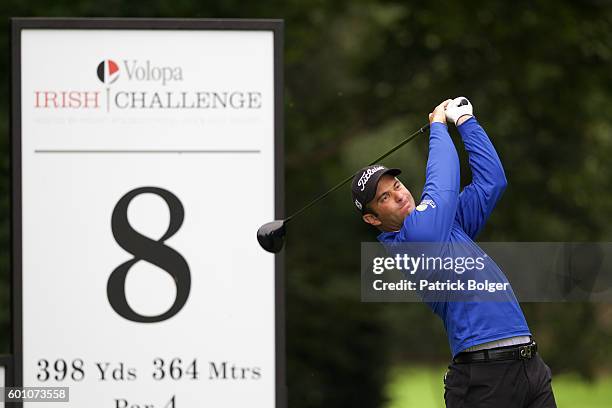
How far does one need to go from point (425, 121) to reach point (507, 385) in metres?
9.39

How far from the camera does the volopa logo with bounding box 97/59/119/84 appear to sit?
234 inches

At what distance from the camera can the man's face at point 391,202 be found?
483 cm

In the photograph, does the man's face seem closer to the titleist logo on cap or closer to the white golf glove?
the titleist logo on cap

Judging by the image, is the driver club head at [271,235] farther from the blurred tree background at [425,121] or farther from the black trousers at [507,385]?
the blurred tree background at [425,121]

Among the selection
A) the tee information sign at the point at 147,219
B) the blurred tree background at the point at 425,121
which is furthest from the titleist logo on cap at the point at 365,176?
the blurred tree background at the point at 425,121

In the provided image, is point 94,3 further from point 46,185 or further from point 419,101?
point 46,185

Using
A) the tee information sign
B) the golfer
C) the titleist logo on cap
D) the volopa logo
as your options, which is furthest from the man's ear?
the volopa logo

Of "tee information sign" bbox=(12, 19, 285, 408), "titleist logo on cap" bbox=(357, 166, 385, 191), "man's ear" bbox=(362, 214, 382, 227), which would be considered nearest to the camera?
"titleist logo on cap" bbox=(357, 166, 385, 191)

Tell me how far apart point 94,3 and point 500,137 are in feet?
15.9

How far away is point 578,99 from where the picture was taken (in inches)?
566

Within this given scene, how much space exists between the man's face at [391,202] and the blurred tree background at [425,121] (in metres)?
8.05

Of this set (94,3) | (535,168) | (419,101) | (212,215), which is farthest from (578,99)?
(212,215)

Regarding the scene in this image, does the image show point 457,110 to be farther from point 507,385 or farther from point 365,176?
point 507,385

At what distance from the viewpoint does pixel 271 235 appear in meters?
5.47
